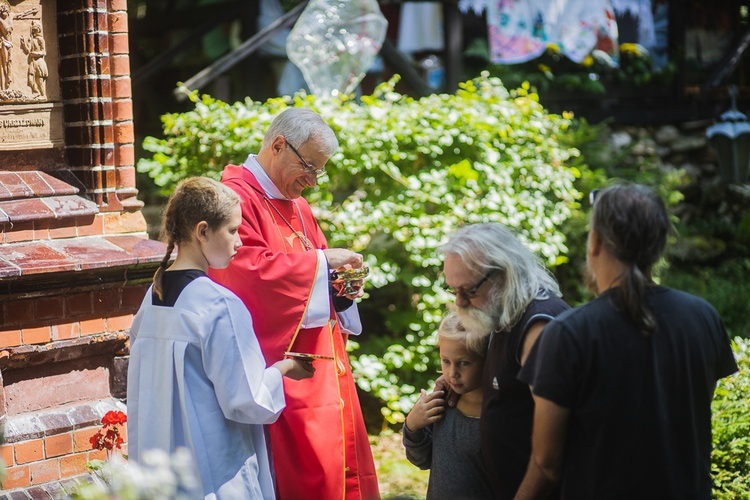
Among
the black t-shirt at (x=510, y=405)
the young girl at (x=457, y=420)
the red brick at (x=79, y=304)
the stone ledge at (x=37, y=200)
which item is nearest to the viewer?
the black t-shirt at (x=510, y=405)

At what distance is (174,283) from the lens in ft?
Result: 8.99

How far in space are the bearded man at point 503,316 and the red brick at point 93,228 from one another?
2.16m

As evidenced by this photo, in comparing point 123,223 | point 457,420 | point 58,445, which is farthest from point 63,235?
point 457,420

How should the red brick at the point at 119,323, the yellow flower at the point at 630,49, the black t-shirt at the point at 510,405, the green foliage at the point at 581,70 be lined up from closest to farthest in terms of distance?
1. the black t-shirt at the point at 510,405
2. the red brick at the point at 119,323
3. the green foliage at the point at 581,70
4. the yellow flower at the point at 630,49

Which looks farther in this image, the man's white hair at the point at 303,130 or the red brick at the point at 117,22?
the red brick at the point at 117,22

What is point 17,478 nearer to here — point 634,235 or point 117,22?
point 117,22

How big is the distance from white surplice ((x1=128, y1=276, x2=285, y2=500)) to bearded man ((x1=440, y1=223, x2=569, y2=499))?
651 mm

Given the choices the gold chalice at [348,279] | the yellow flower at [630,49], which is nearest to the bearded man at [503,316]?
the gold chalice at [348,279]

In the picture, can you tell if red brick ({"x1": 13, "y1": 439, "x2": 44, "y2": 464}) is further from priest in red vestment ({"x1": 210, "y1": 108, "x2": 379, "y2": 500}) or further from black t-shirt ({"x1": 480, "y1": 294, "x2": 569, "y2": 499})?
black t-shirt ({"x1": 480, "y1": 294, "x2": 569, "y2": 499})

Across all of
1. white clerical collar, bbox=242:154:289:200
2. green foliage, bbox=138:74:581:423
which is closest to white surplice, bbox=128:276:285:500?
white clerical collar, bbox=242:154:289:200

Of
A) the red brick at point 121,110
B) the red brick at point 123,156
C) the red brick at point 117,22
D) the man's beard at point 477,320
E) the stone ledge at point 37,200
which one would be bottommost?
the man's beard at point 477,320

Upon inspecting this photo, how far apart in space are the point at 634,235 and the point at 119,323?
2.73 meters

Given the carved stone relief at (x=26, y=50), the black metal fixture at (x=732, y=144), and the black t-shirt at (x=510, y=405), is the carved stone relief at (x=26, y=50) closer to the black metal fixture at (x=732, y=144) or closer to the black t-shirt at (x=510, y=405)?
the black t-shirt at (x=510, y=405)

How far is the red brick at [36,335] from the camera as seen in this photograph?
3936mm
